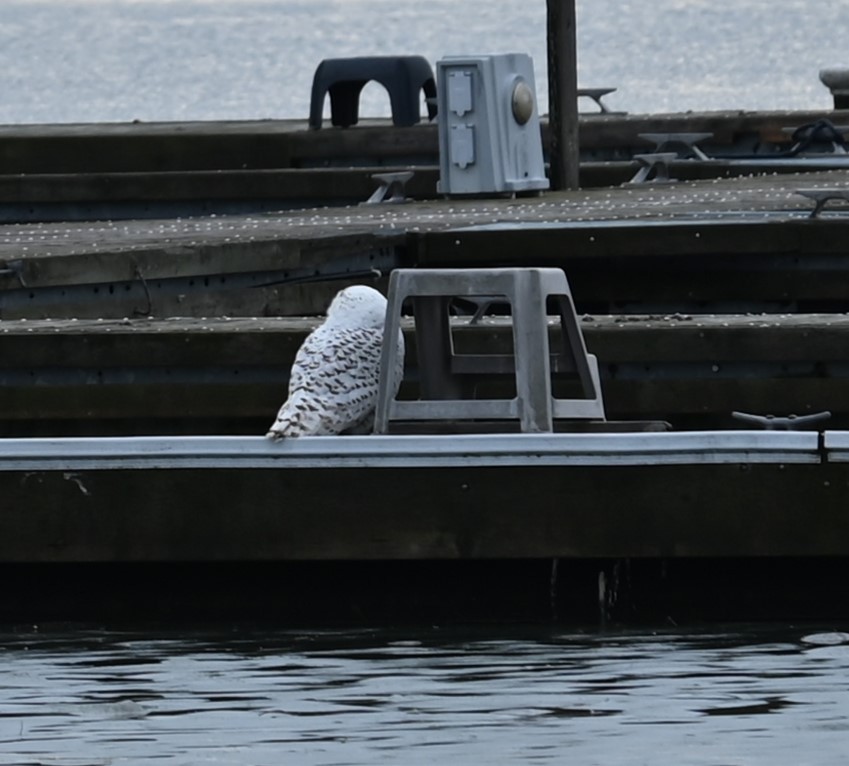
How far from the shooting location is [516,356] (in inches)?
395

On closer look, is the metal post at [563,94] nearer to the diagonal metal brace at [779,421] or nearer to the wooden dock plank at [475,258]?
the wooden dock plank at [475,258]

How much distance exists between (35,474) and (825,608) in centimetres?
291

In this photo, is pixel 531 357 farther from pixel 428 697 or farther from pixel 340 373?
pixel 428 697

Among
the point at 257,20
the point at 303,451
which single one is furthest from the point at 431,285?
the point at 257,20

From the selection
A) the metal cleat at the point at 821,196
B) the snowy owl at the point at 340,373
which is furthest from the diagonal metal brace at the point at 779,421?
the metal cleat at the point at 821,196

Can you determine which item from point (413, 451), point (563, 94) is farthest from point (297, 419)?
point (563, 94)

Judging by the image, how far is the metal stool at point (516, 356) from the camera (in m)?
10.0

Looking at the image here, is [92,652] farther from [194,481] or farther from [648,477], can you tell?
[648,477]

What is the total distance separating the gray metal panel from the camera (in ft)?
32.2

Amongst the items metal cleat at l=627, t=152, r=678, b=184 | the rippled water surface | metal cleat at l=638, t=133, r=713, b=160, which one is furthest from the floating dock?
the rippled water surface

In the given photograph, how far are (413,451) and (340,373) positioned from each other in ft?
1.57

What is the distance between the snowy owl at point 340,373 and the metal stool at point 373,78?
50.7 ft

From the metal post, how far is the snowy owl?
35.4 ft

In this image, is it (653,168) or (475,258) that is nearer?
(475,258)
